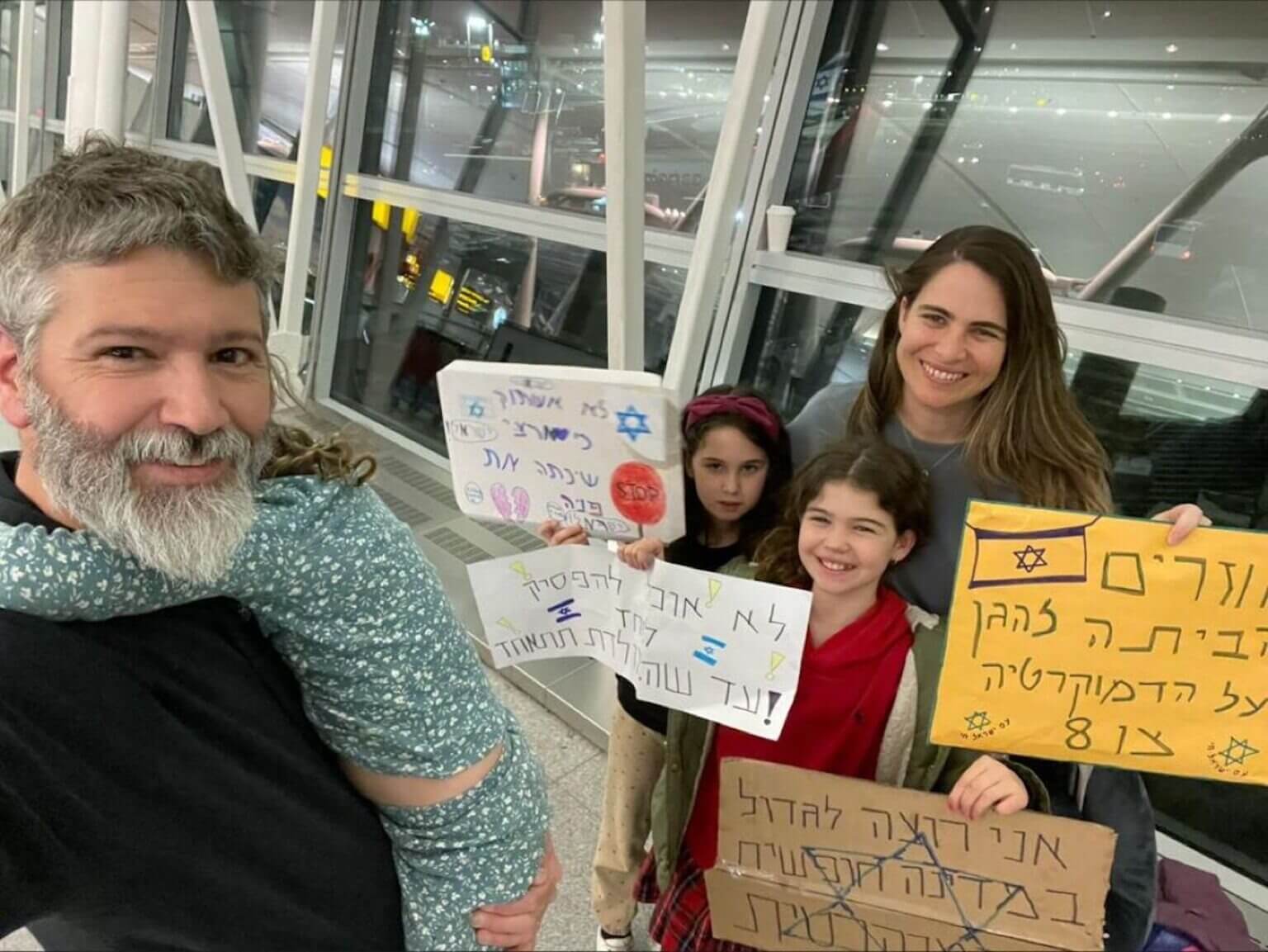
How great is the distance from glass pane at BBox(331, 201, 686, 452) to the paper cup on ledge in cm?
45

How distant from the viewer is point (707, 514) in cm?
137

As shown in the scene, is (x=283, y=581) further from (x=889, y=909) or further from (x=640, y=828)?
(x=640, y=828)

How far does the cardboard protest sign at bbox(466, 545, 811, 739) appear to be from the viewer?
1.06 meters

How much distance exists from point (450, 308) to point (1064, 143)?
8.70 ft

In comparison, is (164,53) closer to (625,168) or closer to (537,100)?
(537,100)

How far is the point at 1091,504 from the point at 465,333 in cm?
304

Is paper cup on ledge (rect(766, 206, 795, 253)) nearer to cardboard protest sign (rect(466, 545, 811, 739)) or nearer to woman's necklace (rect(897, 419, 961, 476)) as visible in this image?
woman's necklace (rect(897, 419, 961, 476))

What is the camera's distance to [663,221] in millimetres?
2701

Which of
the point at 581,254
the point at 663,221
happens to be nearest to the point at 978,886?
the point at 663,221

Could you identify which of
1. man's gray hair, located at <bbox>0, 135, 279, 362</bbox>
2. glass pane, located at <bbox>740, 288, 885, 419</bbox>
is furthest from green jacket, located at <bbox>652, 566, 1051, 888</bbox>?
glass pane, located at <bbox>740, 288, 885, 419</bbox>

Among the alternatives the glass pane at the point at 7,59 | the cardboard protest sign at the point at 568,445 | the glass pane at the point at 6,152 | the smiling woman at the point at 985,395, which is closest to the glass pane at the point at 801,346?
the smiling woman at the point at 985,395

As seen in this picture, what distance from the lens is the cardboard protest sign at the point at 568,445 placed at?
1.06m

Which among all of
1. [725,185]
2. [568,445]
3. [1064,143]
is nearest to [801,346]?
[725,185]

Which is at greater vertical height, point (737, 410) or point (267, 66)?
point (267, 66)
